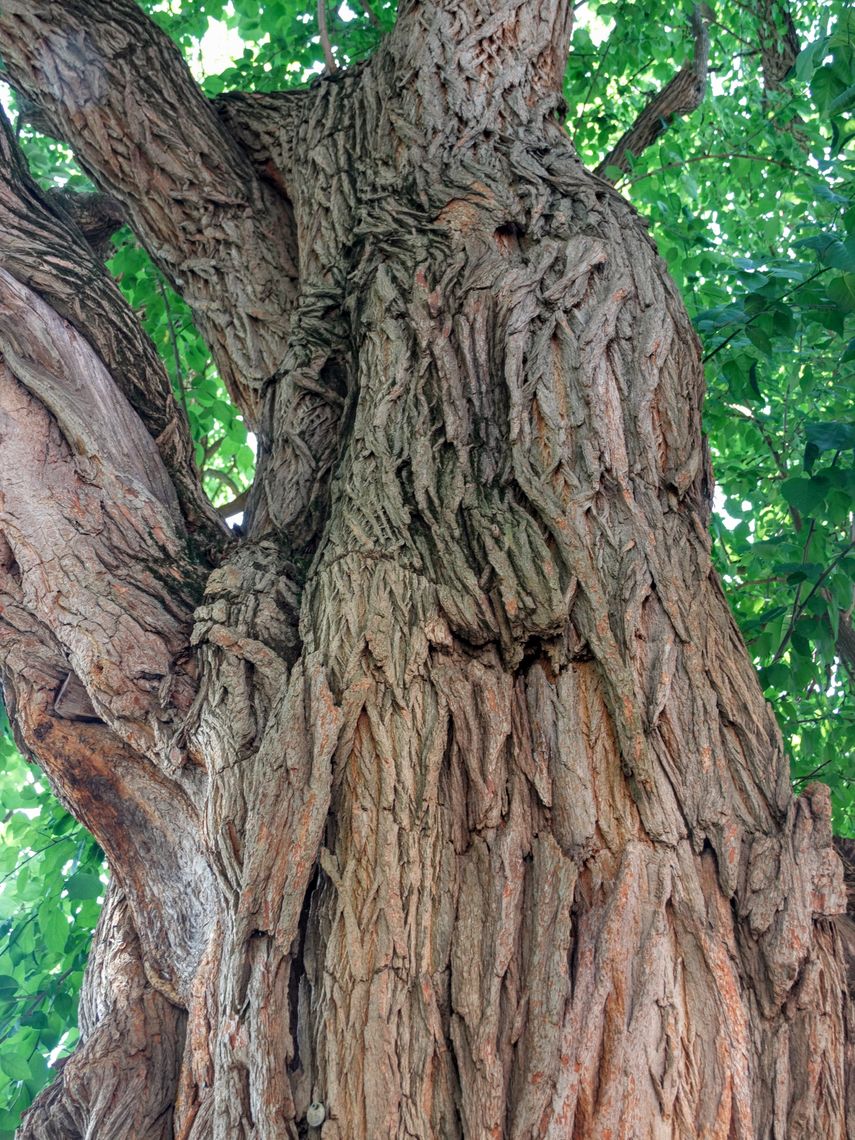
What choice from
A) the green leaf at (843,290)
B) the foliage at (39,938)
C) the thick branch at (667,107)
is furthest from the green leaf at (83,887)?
the thick branch at (667,107)

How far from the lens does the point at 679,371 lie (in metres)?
2.44

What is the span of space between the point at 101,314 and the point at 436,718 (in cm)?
164

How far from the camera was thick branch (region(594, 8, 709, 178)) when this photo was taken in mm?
4457

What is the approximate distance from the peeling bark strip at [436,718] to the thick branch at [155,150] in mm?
352

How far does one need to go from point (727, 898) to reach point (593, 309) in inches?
55.4

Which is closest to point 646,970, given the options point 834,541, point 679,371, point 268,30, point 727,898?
point 727,898

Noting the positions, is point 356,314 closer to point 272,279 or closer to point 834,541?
point 272,279

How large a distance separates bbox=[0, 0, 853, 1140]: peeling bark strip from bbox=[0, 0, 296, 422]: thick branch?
35 cm

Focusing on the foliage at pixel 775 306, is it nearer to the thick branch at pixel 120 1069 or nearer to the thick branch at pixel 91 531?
the thick branch at pixel 91 531

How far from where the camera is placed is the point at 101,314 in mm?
2799

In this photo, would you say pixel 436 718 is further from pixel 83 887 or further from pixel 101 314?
pixel 83 887

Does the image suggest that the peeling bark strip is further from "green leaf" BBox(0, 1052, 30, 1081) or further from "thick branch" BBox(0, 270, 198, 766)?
"green leaf" BBox(0, 1052, 30, 1081)

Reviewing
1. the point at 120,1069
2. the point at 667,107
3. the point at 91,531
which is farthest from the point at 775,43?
the point at 120,1069

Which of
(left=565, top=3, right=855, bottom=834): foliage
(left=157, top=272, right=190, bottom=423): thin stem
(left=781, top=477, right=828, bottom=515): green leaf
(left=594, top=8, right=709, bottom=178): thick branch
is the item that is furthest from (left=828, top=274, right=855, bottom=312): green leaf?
(left=157, top=272, right=190, bottom=423): thin stem
